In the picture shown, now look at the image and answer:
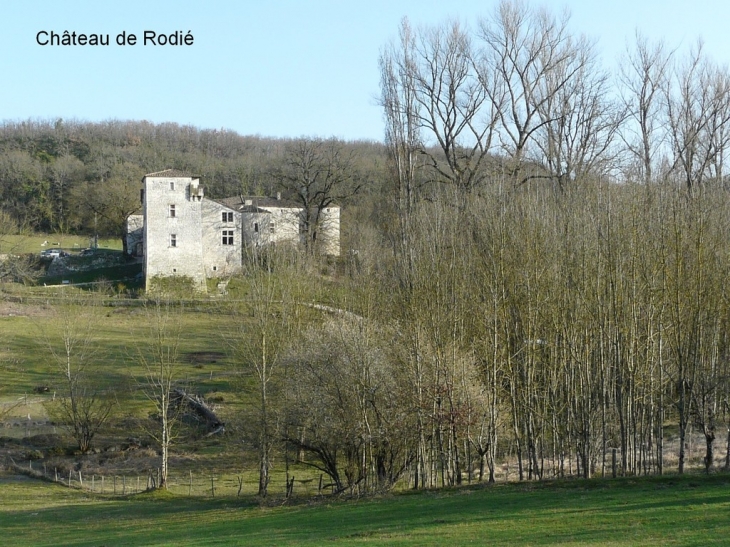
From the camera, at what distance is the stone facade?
64.9 m

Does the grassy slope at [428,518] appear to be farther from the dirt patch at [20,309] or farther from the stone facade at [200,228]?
the stone facade at [200,228]

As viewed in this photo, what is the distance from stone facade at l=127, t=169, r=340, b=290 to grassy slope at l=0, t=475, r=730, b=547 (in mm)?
36759

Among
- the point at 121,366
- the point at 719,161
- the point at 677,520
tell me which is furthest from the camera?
Answer: the point at 121,366

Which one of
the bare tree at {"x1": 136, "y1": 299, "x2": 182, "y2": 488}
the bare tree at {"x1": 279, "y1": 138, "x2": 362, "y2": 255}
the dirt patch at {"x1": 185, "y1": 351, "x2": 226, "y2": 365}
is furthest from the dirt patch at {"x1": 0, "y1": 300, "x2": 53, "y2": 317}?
the bare tree at {"x1": 279, "y1": 138, "x2": 362, "y2": 255}

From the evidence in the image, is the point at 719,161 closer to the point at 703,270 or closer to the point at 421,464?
the point at 703,270

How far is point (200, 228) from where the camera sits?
6644cm

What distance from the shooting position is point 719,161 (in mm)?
37000

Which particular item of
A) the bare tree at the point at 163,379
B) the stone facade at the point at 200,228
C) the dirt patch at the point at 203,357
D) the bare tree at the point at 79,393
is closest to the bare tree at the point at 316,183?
the stone facade at the point at 200,228

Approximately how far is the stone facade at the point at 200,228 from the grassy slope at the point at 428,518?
1447 inches

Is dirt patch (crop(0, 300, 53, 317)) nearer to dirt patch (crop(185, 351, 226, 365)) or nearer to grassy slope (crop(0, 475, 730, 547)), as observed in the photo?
dirt patch (crop(185, 351, 226, 365))

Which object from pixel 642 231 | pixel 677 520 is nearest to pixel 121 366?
pixel 642 231

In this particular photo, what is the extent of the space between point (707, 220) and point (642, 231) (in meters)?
1.94

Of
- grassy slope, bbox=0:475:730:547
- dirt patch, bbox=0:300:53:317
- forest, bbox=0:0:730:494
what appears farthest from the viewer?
dirt patch, bbox=0:300:53:317

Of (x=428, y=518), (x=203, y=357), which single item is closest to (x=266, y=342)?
(x=428, y=518)
